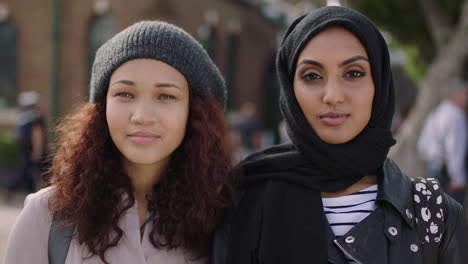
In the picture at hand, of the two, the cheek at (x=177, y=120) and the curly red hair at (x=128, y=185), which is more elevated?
the cheek at (x=177, y=120)

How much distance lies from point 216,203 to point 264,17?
21.1m

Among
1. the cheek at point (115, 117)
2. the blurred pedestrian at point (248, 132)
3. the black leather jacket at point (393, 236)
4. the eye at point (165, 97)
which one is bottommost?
the black leather jacket at point (393, 236)

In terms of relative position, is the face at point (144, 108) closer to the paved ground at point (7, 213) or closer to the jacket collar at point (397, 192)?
the jacket collar at point (397, 192)

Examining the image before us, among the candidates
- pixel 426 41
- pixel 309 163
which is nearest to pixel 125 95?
pixel 309 163

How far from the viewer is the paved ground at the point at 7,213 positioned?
6.85 m

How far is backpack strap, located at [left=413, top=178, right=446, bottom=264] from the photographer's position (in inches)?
82.5

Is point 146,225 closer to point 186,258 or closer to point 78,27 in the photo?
point 186,258

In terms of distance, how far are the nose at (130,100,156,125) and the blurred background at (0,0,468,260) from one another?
164 centimetres

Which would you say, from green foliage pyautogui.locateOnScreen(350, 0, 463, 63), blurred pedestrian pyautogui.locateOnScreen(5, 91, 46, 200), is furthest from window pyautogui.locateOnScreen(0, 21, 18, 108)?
green foliage pyautogui.locateOnScreen(350, 0, 463, 63)

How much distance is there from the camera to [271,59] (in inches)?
952

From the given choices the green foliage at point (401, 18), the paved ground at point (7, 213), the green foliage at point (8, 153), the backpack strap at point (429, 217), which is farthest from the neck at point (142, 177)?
the green foliage at point (8, 153)

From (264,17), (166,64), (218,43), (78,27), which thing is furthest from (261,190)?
(264,17)

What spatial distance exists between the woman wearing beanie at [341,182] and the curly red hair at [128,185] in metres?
0.18

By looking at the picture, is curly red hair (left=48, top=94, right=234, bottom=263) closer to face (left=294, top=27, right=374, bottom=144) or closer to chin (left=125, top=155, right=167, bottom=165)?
chin (left=125, top=155, right=167, bottom=165)
